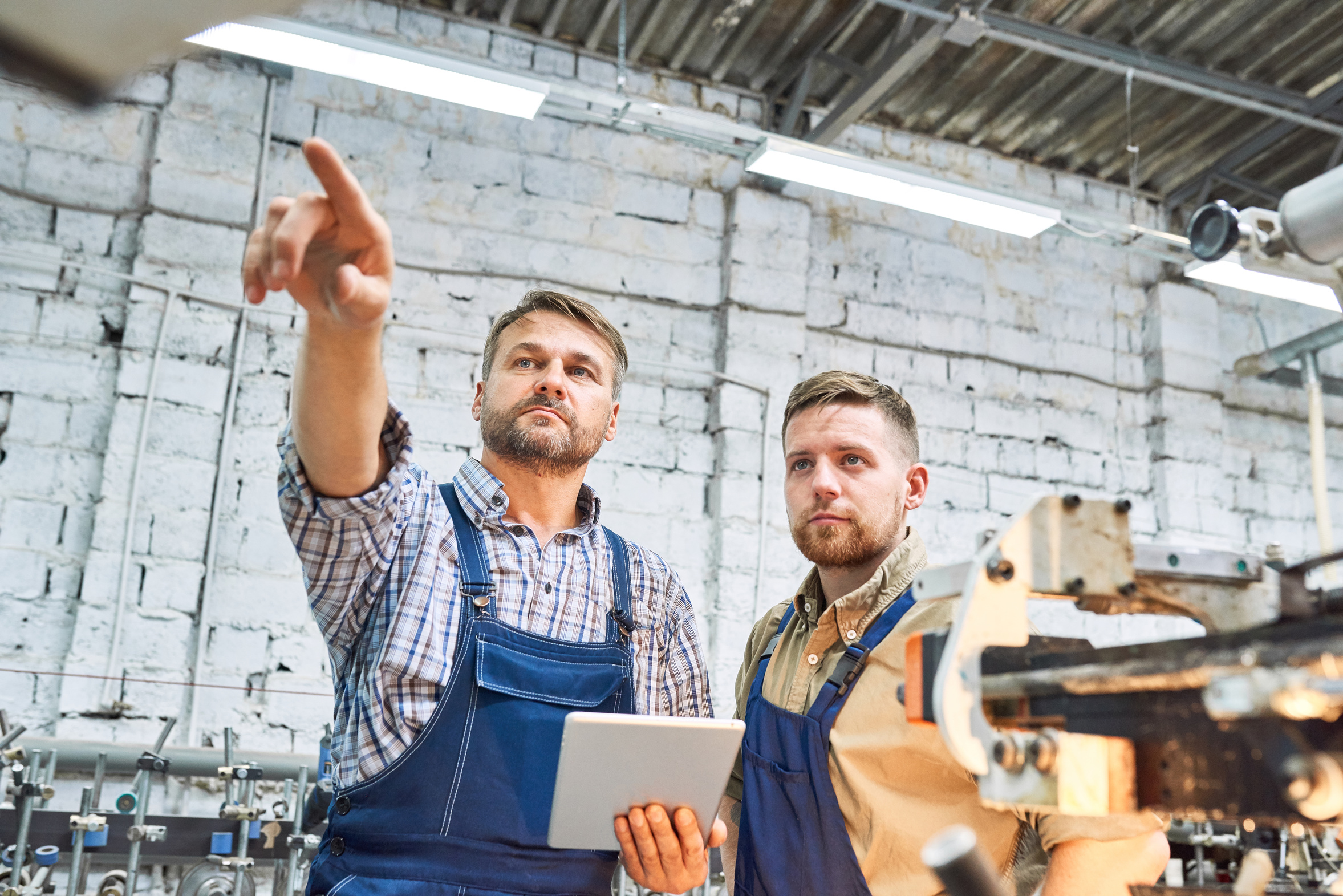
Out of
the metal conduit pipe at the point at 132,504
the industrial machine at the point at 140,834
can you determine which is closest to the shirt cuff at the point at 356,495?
the industrial machine at the point at 140,834

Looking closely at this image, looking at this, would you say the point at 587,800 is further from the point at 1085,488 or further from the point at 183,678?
the point at 1085,488

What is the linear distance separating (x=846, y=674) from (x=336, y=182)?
1.11 metres

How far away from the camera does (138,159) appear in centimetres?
363

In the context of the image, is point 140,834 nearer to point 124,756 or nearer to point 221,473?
point 124,756

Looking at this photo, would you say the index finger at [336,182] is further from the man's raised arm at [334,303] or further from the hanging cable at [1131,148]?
the hanging cable at [1131,148]

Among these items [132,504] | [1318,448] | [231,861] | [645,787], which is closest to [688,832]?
[645,787]

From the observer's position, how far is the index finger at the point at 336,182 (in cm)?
90

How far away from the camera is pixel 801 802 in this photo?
1.66 metres

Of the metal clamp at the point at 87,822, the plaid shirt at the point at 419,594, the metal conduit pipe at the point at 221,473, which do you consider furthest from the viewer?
the metal conduit pipe at the point at 221,473

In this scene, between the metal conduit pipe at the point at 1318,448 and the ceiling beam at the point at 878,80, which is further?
the metal conduit pipe at the point at 1318,448

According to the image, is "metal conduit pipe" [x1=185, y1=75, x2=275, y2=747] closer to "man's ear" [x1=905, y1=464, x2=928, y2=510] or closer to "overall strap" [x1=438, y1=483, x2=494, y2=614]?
"overall strap" [x1=438, y1=483, x2=494, y2=614]

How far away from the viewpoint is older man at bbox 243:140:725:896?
127 centimetres

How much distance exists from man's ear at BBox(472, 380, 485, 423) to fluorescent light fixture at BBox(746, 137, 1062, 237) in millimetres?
1887

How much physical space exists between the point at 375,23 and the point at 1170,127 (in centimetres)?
338
